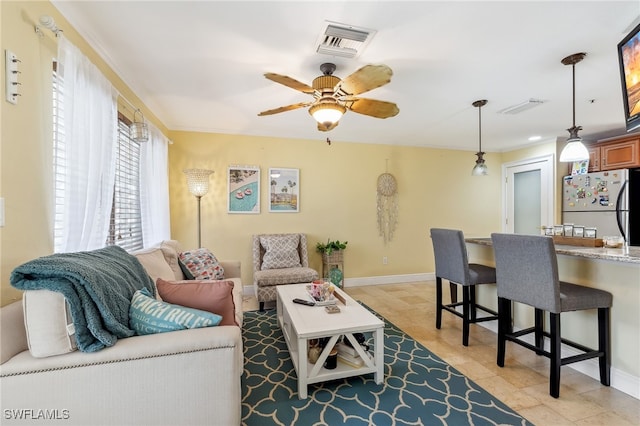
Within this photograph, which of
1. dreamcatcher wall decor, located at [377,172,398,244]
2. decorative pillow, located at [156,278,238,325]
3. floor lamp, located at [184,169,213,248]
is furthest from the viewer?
dreamcatcher wall decor, located at [377,172,398,244]

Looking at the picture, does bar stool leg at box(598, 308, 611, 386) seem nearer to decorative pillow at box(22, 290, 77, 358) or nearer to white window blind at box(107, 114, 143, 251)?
decorative pillow at box(22, 290, 77, 358)

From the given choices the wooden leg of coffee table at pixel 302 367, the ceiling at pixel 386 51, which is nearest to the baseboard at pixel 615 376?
the wooden leg of coffee table at pixel 302 367

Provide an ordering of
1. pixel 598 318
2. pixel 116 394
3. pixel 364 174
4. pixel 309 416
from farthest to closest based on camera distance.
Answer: pixel 364 174
pixel 598 318
pixel 309 416
pixel 116 394

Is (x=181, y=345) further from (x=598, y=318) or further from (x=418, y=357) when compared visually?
(x=598, y=318)

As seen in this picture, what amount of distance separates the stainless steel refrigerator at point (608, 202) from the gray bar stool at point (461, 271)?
2.17 m

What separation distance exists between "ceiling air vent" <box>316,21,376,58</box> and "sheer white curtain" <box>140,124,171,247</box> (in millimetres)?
2080

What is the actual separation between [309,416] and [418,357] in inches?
43.5

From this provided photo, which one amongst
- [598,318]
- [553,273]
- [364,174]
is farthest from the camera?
[364,174]

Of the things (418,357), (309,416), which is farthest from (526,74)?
(309,416)

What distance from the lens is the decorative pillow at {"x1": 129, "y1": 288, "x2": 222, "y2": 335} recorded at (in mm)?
1341

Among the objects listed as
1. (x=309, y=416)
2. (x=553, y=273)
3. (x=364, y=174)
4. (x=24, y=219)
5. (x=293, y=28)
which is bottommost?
(x=309, y=416)

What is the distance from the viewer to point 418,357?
241cm

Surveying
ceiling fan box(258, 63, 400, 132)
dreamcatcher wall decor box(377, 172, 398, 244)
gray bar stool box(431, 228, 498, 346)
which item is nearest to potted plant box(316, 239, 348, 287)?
dreamcatcher wall decor box(377, 172, 398, 244)

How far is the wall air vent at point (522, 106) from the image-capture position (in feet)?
10.3
